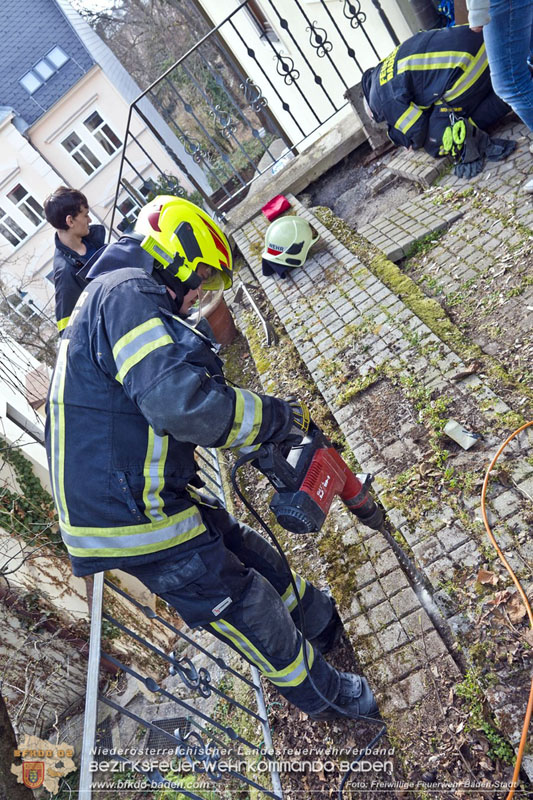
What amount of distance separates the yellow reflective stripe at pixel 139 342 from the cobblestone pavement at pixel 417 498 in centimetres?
165

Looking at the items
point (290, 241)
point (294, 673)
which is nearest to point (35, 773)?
point (294, 673)

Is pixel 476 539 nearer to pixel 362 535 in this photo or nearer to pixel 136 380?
pixel 362 535

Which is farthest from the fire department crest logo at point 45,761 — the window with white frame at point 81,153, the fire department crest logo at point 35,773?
the window with white frame at point 81,153

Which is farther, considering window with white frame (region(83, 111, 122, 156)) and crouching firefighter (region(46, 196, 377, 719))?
window with white frame (region(83, 111, 122, 156))

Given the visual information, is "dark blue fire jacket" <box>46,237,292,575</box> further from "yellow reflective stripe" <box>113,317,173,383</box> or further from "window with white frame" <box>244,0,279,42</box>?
"window with white frame" <box>244,0,279,42</box>

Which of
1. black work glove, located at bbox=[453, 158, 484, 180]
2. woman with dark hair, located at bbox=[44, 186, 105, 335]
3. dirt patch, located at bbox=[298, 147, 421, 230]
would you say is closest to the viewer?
woman with dark hair, located at bbox=[44, 186, 105, 335]

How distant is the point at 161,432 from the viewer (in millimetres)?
2385

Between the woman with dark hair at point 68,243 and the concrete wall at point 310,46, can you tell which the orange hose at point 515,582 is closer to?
the woman with dark hair at point 68,243

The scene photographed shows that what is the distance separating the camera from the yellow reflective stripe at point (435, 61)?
187 inches

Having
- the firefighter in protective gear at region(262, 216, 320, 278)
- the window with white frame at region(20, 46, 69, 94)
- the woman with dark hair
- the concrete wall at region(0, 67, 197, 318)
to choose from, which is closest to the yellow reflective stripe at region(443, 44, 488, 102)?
the firefighter in protective gear at region(262, 216, 320, 278)

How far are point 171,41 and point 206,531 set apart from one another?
1137 inches

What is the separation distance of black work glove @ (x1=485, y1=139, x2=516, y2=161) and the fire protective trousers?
3852mm

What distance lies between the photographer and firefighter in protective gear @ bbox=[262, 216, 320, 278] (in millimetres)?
5641

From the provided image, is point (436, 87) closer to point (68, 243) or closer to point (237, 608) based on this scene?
point (68, 243)
